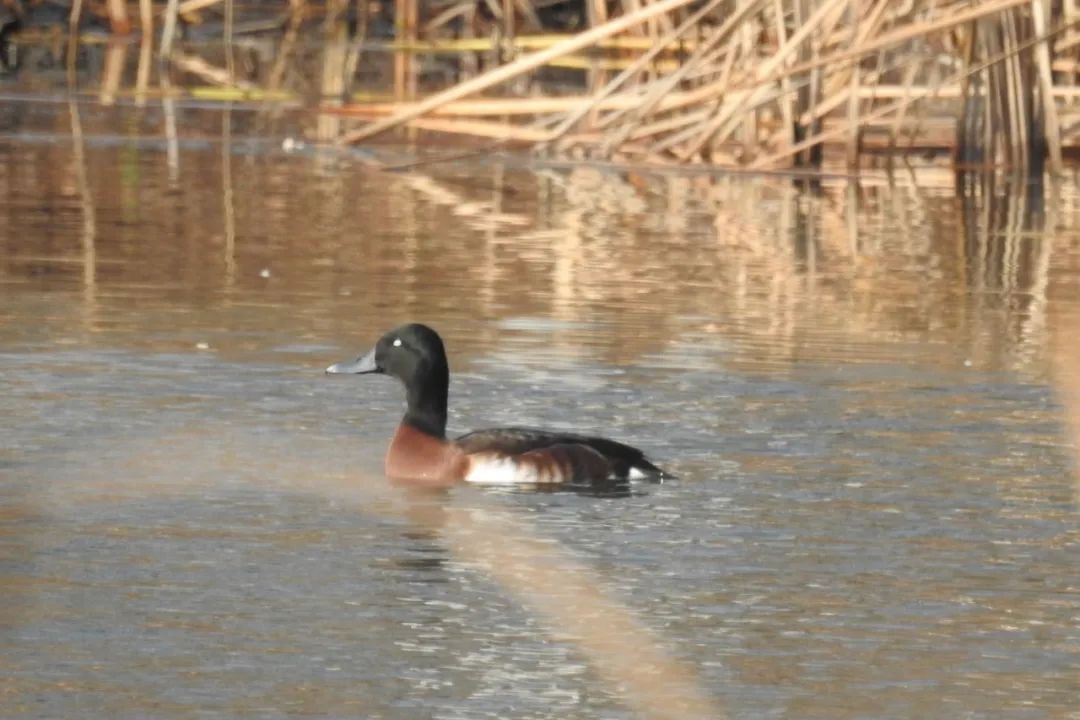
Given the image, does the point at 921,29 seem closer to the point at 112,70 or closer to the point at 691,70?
the point at 691,70

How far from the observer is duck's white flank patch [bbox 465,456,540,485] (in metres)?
8.15

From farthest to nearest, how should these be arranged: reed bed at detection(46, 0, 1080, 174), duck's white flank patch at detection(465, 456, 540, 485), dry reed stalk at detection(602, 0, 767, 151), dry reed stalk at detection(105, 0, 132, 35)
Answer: dry reed stalk at detection(105, 0, 132, 35)
reed bed at detection(46, 0, 1080, 174)
dry reed stalk at detection(602, 0, 767, 151)
duck's white flank patch at detection(465, 456, 540, 485)

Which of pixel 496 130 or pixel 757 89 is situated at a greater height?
pixel 757 89

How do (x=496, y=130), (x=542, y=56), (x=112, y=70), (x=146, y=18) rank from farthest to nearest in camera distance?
(x=146, y=18)
(x=112, y=70)
(x=496, y=130)
(x=542, y=56)

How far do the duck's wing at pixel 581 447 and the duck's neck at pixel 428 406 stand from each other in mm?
338

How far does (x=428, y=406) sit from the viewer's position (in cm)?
854

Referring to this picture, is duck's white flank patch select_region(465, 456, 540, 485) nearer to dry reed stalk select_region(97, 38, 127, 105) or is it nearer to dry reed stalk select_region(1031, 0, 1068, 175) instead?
dry reed stalk select_region(1031, 0, 1068, 175)

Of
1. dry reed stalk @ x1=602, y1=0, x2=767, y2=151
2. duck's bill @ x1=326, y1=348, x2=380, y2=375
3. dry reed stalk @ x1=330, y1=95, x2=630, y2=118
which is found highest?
dry reed stalk @ x1=602, y1=0, x2=767, y2=151

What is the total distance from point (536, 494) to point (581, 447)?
0.69ft

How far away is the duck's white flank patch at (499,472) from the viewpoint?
8.15 meters

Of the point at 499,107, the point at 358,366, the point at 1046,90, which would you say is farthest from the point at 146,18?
the point at 358,366

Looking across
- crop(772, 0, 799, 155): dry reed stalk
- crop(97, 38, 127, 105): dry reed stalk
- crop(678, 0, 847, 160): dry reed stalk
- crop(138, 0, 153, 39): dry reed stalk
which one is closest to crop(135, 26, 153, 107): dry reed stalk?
crop(138, 0, 153, 39): dry reed stalk

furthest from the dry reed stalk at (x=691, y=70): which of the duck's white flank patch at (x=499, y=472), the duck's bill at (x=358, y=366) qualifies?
the duck's white flank patch at (x=499, y=472)

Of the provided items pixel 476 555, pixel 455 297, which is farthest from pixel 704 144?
pixel 476 555
